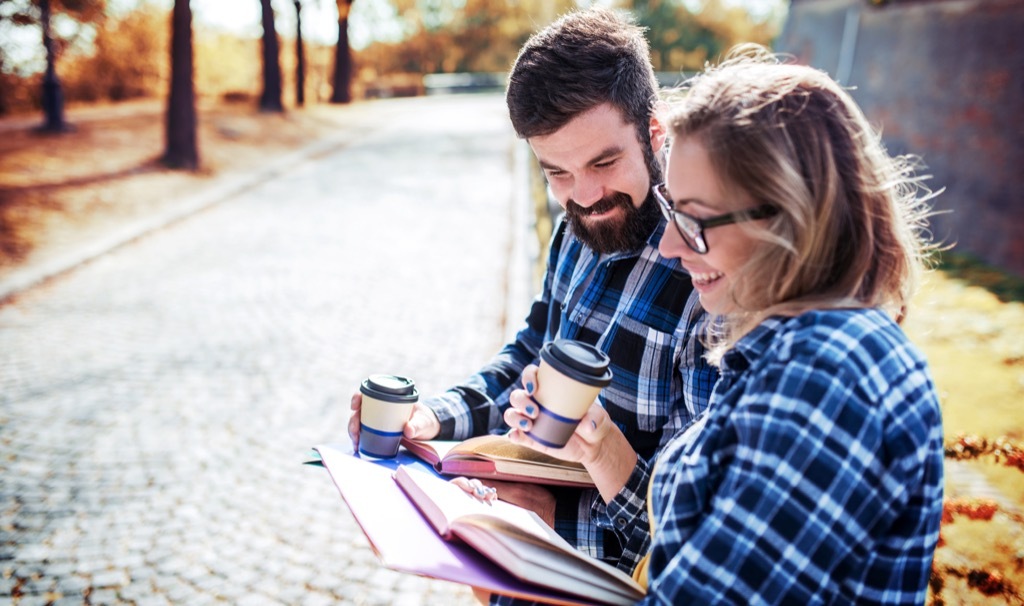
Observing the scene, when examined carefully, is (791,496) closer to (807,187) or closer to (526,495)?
(807,187)

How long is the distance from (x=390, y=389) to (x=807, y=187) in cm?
119

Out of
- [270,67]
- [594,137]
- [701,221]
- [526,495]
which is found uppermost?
[270,67]

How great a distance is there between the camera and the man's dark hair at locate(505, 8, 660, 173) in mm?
2199

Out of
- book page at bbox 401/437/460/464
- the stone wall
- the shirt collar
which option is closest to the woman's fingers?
book page at bbox 401/437/460/464

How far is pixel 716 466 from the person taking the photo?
1.25 meters

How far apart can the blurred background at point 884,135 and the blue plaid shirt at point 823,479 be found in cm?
69

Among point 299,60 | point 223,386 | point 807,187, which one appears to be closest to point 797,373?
point 807,187

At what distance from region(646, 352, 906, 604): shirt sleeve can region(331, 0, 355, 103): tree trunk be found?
23.5m

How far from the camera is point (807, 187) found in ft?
Answer: 4.17

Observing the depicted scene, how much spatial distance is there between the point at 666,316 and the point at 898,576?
2.95 ft

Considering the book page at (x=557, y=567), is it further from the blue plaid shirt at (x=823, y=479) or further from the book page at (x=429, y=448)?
the book page at (x=429, y=448)

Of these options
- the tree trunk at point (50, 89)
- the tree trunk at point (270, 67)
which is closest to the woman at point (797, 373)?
the tree trunk at point (50, 89)

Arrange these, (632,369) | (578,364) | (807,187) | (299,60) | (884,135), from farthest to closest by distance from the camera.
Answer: (299,60), (884,135), (632,369), (578,364), (807,187)

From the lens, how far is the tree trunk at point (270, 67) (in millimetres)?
18062
